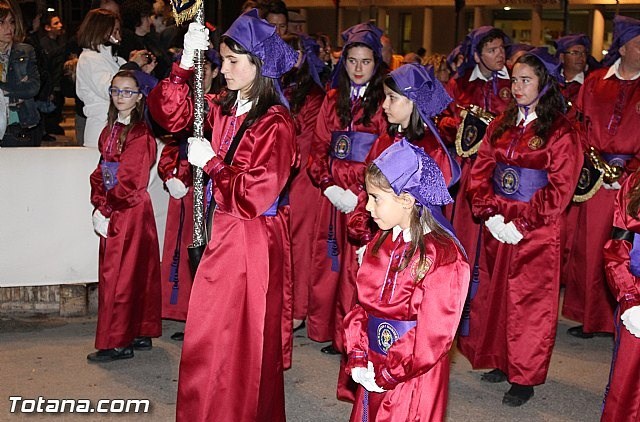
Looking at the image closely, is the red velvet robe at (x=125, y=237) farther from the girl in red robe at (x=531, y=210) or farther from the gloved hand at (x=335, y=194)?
the girl in red robe at (x=531, y=210)

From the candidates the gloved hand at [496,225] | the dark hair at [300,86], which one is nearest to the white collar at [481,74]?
the dark hair at [300,86]

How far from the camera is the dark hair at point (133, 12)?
935 cm

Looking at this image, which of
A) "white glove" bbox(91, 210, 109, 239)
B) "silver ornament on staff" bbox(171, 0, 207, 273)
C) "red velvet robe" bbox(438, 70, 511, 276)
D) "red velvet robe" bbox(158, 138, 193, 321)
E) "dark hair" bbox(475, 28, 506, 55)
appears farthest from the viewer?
"dark hair" bbox(475, 28, 506, 55)

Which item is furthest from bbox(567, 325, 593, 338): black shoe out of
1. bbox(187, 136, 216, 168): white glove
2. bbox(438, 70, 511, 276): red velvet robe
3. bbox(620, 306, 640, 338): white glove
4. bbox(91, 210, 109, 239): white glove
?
bbox(187, 136, 216, 168): white glove

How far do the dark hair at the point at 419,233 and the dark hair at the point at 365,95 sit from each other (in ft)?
8.94

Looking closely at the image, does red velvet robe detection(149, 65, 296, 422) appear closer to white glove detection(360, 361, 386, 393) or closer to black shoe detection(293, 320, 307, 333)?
white glove detection(360, 361, 386, 393)

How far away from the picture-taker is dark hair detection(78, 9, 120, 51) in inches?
306

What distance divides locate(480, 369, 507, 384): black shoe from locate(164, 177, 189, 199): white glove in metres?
2.60

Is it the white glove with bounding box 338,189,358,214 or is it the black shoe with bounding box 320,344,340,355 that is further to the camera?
the black shoe with bounding box 320,344,340,355

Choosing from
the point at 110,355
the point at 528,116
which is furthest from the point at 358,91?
the point at 110,355

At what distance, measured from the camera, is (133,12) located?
9461 mm

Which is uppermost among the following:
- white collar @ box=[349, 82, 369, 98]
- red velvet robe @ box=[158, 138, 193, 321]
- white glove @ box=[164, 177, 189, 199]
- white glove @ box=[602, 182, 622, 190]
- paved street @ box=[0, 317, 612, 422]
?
white collar @ box=[349, 82, 369, 98]

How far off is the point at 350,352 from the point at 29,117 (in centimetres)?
535

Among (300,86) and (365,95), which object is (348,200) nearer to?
(365,95)
